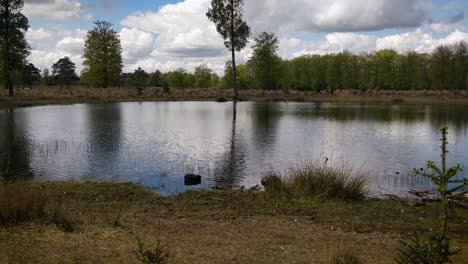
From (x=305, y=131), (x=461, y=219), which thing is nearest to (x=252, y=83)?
(x=305, y=131)

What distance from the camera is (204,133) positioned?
25719 millimetres

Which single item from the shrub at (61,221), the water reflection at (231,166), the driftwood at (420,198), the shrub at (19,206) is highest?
the shrub at (19,206)

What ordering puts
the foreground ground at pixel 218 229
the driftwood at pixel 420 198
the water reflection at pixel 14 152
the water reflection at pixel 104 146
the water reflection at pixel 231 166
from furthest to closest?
the water reflection at pixel 104 146, the water reflection at pixel 14 152, the water reflection at pixel 231 166, the driftwood at pixel 420 198, the foreground ground at pixel 218 229

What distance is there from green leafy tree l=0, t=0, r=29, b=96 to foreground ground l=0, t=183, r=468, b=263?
46.2 m

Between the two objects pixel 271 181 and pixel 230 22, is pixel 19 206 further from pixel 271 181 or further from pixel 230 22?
pixel 230 22

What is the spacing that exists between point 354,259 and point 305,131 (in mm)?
21472

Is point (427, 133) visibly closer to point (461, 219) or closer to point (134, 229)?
point (461, 219)

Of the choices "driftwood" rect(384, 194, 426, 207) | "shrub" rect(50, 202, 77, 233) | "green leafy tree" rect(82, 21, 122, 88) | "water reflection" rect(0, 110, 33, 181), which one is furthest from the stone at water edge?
"green leafy tree" rect(82, 21, 122, 88)

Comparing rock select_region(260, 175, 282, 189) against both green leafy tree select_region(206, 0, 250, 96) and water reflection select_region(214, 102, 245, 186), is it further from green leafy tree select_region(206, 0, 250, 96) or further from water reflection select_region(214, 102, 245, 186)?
green leafy tree select_region(206, 0, 250, 96)

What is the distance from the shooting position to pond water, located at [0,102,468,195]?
14477mm

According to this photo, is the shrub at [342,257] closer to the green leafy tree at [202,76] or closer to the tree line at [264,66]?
the tree line at [264,66]

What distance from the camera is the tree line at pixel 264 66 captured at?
51.4 meters

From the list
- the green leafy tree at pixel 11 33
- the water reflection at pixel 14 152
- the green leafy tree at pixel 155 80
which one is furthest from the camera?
the green leafy tree at pixel 155 80

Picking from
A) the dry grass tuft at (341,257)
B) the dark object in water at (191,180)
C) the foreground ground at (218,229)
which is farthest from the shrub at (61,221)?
the dark object in water at (191,180)
